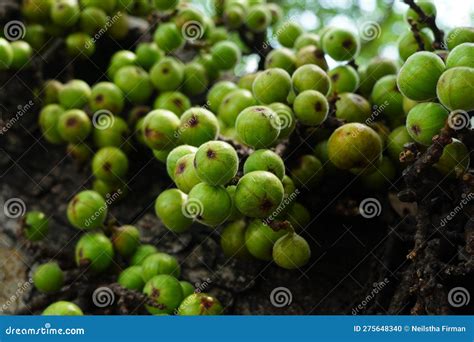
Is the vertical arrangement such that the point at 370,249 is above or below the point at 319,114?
below

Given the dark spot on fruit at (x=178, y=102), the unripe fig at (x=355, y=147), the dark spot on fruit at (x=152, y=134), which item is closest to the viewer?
the unripe fig at (x=355, y=147)

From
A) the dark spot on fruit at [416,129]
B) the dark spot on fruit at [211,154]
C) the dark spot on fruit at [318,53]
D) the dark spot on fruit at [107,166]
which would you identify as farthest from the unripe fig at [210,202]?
the dark spot on fruit at [318,53]

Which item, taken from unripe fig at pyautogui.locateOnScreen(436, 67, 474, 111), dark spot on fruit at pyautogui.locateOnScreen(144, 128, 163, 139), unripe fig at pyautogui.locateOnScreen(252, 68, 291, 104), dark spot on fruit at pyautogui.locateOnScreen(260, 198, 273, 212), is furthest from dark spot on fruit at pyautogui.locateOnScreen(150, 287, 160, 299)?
unripe fig at pyautogui.locateOnScreen(436, 67, 474, 111)

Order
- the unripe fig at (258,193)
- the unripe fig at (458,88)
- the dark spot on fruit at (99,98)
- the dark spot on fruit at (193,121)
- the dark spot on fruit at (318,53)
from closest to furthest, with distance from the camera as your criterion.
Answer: the unripe fig at (458,88) → the unripe fig at (258,193) → the dark spot on fruit at (193,121) → the dark spot on fruit at (318,53) → the dark spot on fruit at (99,98)

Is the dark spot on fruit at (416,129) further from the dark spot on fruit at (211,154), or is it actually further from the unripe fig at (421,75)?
the dark spot on fruit at (211,154)

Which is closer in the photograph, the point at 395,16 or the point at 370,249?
the point at 370,249

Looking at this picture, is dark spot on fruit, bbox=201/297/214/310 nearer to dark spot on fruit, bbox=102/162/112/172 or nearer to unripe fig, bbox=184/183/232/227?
unripe fig, bbox=184/183/232/227

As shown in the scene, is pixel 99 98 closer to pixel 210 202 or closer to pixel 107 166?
pixel 107 166

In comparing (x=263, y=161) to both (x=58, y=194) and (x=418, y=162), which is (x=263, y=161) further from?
(x=58, y=194)

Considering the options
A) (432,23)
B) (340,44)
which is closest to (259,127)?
(340,44)

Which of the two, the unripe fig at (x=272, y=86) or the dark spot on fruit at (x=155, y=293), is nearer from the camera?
the dark spot on fruit at (x=155, y=293)
